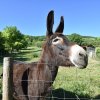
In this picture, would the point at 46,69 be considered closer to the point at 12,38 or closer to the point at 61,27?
the point at 61,27

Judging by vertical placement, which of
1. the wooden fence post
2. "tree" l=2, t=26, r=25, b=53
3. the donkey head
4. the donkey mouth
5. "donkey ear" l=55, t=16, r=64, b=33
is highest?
Answer: "tree" l=2, t=26, r=25, b=53

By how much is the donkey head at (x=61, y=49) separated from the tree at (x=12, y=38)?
67382 mm

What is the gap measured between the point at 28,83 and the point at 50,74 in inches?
18.8

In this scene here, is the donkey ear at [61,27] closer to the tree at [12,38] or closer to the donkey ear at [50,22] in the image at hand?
the donkey ear at [50,22]

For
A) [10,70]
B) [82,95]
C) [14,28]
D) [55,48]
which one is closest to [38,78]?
[55,48]

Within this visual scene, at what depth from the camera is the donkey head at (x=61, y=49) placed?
5.26m

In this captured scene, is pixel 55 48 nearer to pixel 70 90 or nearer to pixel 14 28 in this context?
pixel 70 90

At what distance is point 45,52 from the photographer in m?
6.15

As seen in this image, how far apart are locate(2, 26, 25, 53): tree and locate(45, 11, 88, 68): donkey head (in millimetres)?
67382

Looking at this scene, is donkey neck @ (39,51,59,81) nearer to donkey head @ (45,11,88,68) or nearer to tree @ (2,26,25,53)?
donkey head @ (45,11,88,68)

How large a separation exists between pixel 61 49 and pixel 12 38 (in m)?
76.2

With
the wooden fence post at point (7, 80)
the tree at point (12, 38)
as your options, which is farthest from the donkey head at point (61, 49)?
the tree at point (12, 38)

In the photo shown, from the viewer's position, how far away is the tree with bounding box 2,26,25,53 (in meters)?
76.0

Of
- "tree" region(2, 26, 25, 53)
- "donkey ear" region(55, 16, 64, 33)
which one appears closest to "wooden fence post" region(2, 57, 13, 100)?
"donkey ear" region(55, 16, 64, 33)
